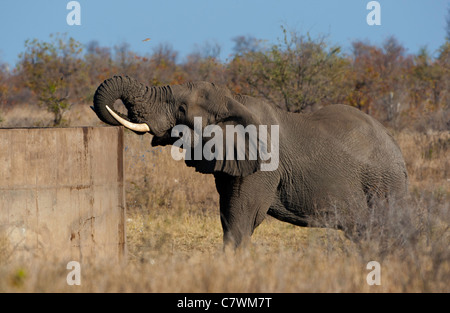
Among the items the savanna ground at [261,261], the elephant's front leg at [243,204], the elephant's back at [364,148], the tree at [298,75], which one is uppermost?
the tree at [298,75]

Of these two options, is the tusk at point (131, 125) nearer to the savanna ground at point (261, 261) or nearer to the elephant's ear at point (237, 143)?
the elephant's ear at point (237, 143)

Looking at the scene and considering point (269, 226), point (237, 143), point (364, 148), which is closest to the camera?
point (237, 143)

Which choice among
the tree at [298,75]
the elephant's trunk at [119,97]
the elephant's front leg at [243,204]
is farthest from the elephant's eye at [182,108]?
the tree at [298,75]

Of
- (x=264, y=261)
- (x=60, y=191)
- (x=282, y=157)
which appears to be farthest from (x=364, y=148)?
(x=60, y=191)

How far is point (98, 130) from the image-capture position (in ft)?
23.6

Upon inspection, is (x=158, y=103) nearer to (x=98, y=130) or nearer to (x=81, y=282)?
(x=98, y=130)

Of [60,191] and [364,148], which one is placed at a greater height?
[364,148]

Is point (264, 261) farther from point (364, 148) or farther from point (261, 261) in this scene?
point (364, 148)

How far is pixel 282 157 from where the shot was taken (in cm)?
819

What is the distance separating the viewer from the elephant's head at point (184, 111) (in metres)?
7.81

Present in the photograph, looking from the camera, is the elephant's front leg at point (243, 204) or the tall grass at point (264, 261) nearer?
the tall grass at point (264, 261)

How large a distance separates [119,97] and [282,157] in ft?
Result: 6.26

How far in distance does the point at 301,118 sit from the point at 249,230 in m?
1.47

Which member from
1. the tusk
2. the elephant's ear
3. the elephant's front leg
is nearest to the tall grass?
the elephant's front leg
